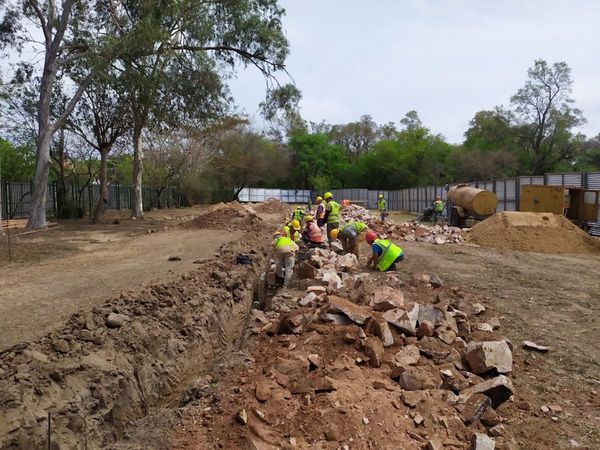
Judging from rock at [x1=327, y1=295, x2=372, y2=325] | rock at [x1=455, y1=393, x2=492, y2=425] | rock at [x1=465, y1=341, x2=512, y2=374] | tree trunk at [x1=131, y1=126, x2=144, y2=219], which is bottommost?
rock at [x1=455, y1=393, x2=492, y2=425]

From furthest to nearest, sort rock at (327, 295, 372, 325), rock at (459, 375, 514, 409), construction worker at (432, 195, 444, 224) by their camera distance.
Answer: construction worker at (432, 195, 444, 224), rock at (327, 295, 372, 325), rock at (459, 375, 514, 409)

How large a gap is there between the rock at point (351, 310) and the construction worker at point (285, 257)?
303 cm

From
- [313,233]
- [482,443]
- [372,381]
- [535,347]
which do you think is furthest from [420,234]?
[482,443]

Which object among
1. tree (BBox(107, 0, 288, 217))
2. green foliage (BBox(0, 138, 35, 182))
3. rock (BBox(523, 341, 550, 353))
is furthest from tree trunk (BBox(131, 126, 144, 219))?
rock (BBox(523, 341, 550, 353))

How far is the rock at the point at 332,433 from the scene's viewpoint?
3.83m

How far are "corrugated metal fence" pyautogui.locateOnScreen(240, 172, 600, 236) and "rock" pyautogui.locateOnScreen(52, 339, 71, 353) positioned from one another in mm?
19117

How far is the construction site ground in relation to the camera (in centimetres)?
423

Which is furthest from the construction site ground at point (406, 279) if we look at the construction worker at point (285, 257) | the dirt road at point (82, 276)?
the construction worker at point (285, 257)

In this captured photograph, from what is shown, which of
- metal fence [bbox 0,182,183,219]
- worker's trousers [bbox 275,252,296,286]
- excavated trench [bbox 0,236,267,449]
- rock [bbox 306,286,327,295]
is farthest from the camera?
metal fence [bbox 0,182,183,219]

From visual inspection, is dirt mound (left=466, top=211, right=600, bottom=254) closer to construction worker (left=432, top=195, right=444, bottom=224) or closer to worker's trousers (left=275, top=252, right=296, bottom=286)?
construction worker (left=432, top=195, right=444, bottom=224)

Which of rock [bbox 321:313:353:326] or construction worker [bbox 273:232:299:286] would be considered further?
construction worker [bbox 273:232:299:286]

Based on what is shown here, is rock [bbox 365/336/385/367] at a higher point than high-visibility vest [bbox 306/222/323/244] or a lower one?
lower

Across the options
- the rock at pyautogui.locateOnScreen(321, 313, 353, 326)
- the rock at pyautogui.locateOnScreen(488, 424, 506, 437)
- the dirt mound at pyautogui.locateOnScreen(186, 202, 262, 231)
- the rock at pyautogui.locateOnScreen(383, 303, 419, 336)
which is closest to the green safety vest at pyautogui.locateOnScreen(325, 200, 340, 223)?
the dirt mound at pyautogui.locateOnScreen(186, 202, 262, 231)

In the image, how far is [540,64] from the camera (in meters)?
45.6
